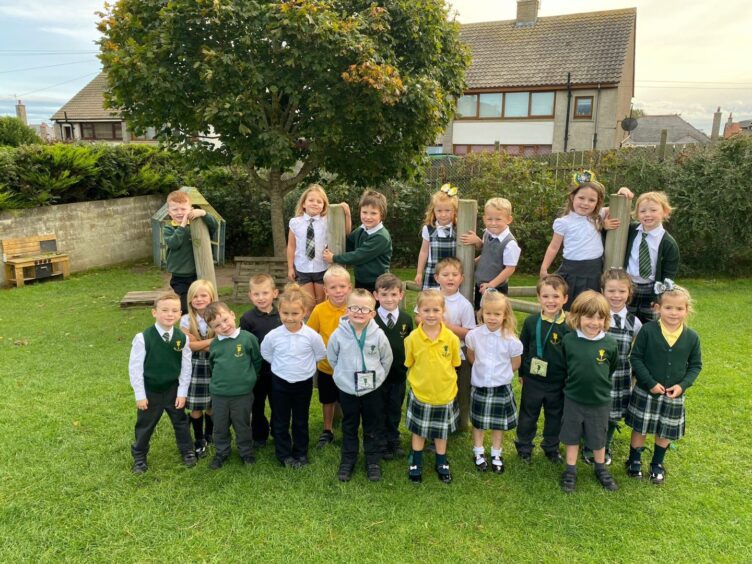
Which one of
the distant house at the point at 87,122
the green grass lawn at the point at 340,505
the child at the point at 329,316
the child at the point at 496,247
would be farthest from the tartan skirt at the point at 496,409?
the distant house at the point at 87,122

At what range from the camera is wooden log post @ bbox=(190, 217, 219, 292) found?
14.8ft

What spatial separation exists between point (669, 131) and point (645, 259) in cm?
5605

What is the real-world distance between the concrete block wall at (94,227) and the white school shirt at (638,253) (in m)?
11.0

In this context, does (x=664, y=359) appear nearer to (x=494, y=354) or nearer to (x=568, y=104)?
(x=494, y=354)

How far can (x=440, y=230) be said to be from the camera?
4.51 m

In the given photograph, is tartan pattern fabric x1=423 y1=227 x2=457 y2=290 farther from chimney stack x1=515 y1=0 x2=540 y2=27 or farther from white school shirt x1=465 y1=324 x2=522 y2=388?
chimney stack x1=515 y1=0 x2=540 y2=27

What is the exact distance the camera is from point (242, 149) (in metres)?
7.77

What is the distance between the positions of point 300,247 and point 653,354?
2874 millimetres

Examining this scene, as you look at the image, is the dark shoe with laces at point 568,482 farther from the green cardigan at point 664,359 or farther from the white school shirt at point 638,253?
the white school shirt at point 638,253

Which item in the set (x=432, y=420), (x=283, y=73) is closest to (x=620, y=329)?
(x=432, y=420)

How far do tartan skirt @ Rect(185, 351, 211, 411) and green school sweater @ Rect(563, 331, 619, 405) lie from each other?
2608 mm

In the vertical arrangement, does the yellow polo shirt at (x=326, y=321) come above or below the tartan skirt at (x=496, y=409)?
above

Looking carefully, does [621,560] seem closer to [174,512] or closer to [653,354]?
[653,354]

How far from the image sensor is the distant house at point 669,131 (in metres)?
48.2
